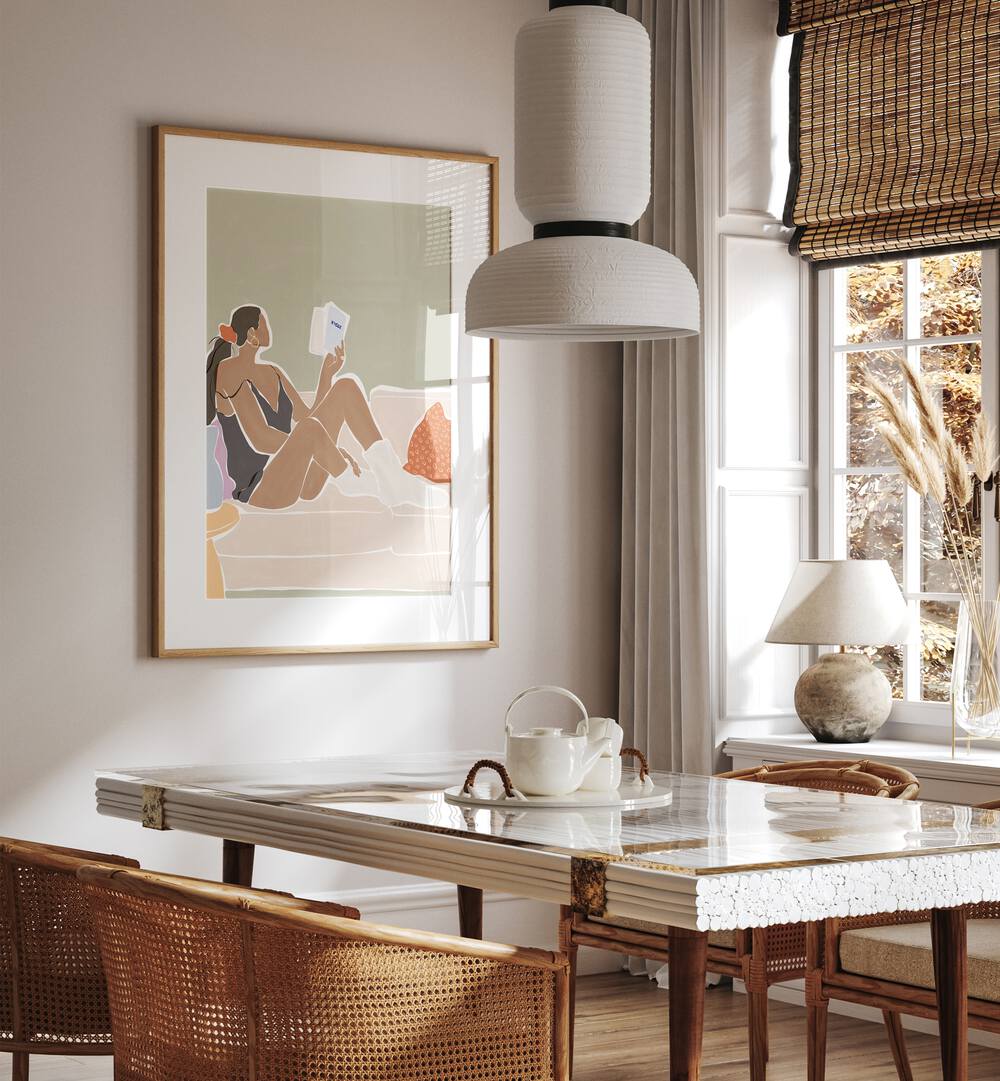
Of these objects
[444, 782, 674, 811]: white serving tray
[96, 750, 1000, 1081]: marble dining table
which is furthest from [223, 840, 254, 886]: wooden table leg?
[444, 782, 674, 811]: white serving tray

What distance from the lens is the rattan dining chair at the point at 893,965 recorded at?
315cm

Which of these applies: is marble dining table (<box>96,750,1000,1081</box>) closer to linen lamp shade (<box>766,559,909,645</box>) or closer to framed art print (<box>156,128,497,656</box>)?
linen lamp shade (<box>766,559,909,645</box>)

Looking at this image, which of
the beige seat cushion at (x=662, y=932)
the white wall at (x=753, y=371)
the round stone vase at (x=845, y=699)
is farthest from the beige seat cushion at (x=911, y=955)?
the white wall at (x=753, y=371)

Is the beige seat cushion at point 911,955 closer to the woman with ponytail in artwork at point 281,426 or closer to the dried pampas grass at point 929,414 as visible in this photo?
the dried pampas grass at point 929,414

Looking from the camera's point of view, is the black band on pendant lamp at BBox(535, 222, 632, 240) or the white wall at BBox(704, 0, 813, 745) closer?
the black band on pendant lamp at BBox(535, 222, 632, 240)

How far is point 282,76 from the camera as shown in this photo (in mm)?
4883

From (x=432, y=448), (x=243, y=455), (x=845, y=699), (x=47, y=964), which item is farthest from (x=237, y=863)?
(x=845, y=699)

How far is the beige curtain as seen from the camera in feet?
16.7

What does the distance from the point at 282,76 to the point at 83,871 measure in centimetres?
296

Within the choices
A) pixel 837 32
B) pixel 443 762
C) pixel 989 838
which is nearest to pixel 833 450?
pixel 837 32

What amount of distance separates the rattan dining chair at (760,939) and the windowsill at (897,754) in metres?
0.47

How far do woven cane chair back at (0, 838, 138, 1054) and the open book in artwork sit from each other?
223 cm

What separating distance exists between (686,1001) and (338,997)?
21.3 inches

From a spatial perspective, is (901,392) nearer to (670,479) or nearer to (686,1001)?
(670,479)
